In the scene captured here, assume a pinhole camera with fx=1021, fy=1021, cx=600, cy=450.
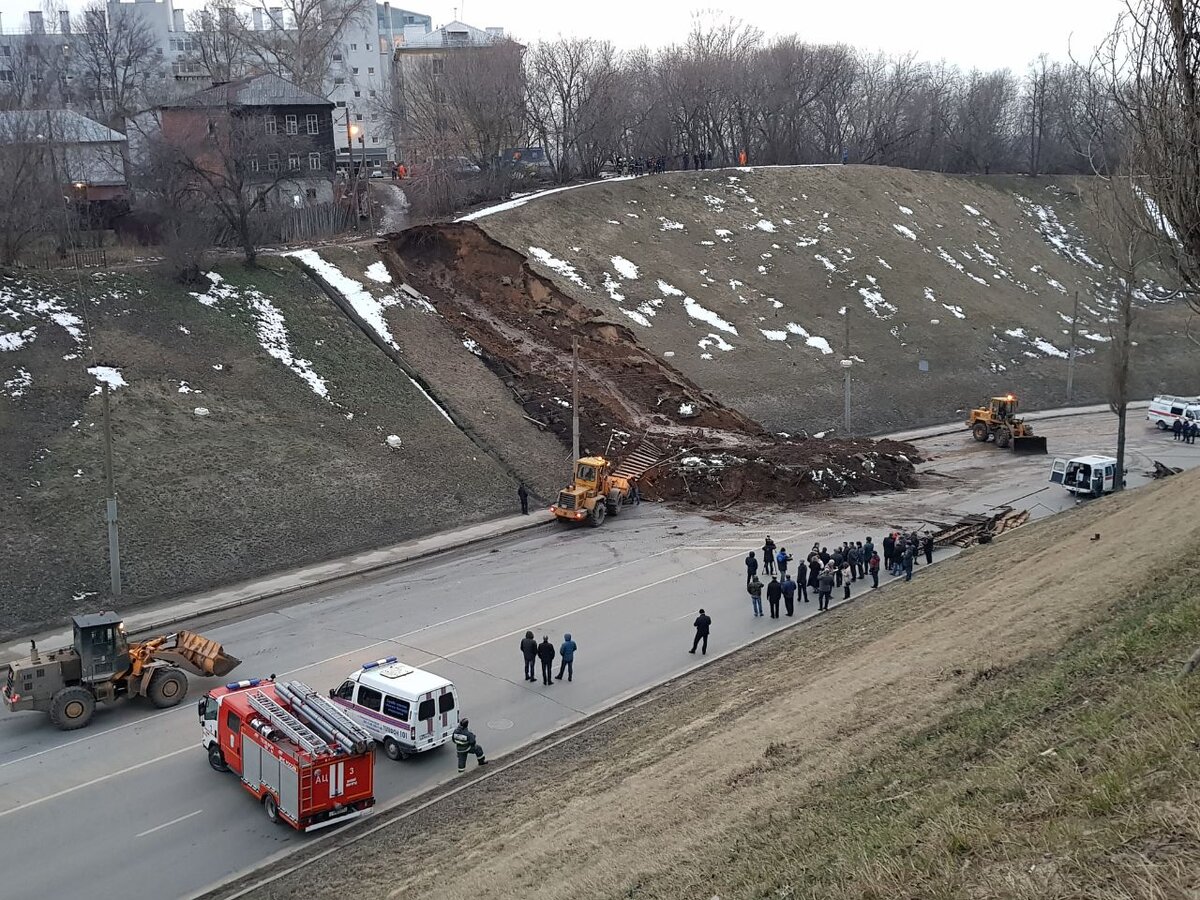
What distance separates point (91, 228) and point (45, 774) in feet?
133

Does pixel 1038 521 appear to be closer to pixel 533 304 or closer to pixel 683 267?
pixel 533 304

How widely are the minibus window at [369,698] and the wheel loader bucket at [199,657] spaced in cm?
414

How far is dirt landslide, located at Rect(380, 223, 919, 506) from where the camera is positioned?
125ft

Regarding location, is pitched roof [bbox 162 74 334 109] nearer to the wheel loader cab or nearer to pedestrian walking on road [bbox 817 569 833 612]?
the wheel loader cab

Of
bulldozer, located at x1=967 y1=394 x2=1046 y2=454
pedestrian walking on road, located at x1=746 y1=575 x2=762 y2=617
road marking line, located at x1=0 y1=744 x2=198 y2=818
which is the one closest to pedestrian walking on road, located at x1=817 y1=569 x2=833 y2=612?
pedestrian walking on road, located at x1=746 y1=575 x2=762 y2=617

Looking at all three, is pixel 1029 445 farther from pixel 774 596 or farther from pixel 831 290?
pixel 774 596

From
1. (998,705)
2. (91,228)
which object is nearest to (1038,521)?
(998,705)

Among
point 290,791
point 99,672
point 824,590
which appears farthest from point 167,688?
point 824,590

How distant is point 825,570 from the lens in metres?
27.9

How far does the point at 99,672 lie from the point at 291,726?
6581mm

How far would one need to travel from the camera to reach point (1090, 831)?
8.26 meters

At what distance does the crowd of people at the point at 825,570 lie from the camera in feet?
85.0

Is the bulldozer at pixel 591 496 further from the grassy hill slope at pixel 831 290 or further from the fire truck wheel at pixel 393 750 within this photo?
the fire truck wheel at pixel 393 750

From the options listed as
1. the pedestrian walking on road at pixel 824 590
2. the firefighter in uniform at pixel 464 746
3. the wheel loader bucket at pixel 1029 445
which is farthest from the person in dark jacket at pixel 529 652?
the wheel loader bucket at pixel 1029 445
